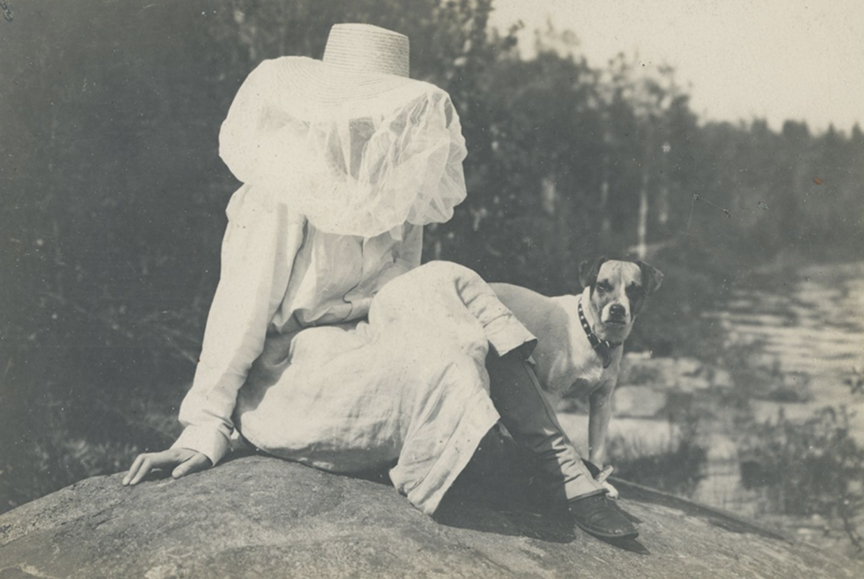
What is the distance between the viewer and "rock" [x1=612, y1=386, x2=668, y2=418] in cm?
577

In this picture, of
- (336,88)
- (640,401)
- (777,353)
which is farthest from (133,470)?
(777,353)

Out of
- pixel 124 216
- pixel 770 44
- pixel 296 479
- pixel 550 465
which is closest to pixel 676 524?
pixel 550 465

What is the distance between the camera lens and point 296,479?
9.66 feet

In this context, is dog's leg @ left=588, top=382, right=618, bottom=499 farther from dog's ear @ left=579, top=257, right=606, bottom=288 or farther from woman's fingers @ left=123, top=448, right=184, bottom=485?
woman's fingers @ left=123, top=448, right=184, bottom=485

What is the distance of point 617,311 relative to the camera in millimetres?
3846

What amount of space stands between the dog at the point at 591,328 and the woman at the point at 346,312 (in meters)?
0.90

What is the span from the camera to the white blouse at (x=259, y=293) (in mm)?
3004

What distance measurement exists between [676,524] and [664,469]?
7.64 ft

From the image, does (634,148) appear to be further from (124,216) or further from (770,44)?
(124,216)

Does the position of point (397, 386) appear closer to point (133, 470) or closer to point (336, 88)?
point (133, 470)

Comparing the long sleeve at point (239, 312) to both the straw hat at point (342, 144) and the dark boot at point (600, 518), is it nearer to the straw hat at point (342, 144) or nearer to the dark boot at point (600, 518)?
the straw hat at point (342, 144)

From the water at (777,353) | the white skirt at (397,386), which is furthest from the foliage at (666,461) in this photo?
the white skirt at (397,386)

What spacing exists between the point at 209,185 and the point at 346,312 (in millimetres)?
1849

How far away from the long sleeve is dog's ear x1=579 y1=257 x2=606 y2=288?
1.47 metres
